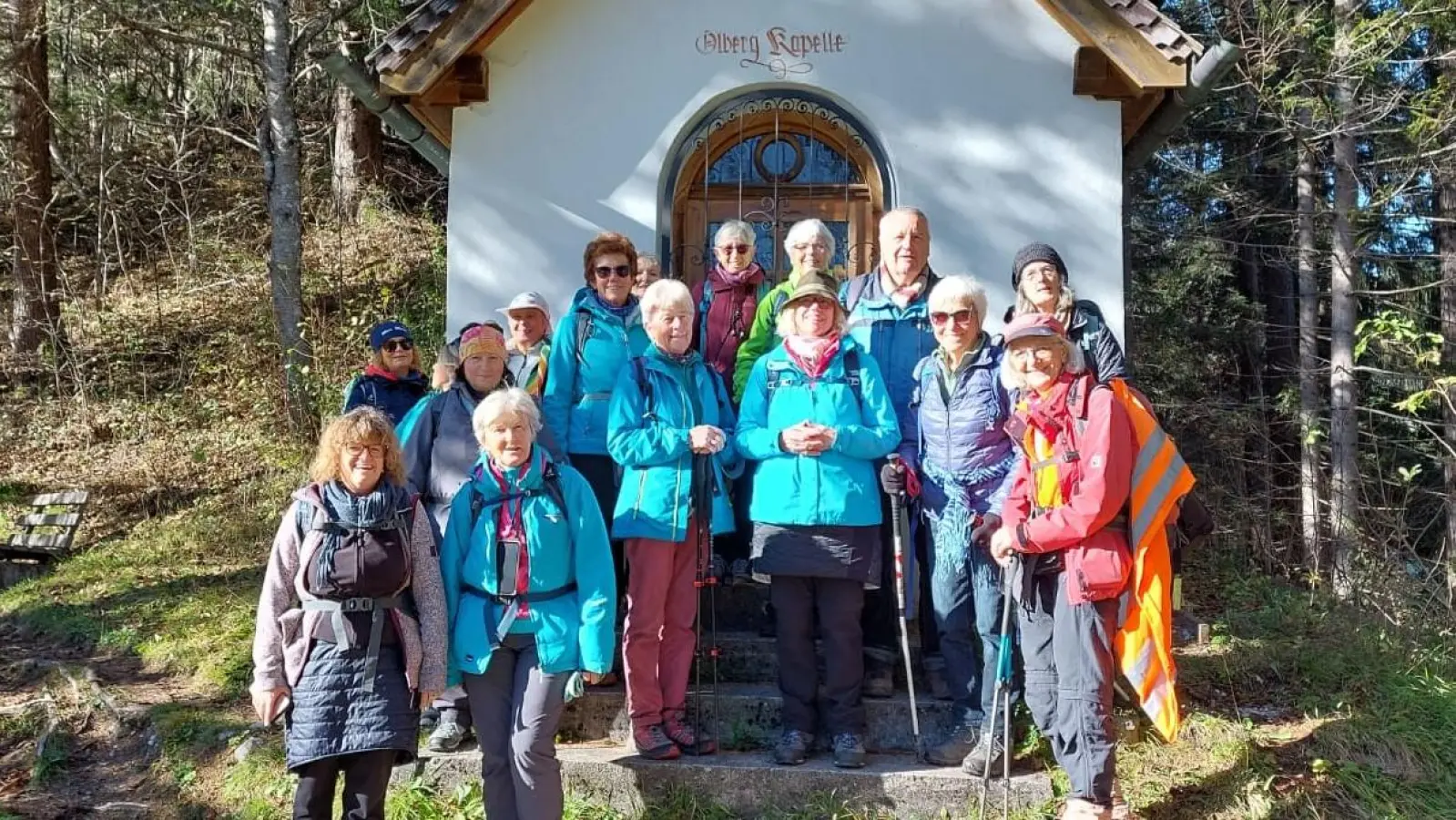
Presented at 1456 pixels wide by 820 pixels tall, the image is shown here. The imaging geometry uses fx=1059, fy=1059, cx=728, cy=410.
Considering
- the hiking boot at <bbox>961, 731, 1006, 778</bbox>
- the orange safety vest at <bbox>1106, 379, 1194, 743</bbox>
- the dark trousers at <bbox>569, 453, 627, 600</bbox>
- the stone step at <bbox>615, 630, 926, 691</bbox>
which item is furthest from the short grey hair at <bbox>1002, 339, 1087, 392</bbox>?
the stone step at <bbox>615, 630, 926, 691</bbox>

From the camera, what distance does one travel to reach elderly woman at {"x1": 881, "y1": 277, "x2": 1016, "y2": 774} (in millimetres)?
3949

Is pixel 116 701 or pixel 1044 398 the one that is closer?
pixel 1044 398

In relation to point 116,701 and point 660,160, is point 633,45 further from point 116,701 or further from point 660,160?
point 116,701

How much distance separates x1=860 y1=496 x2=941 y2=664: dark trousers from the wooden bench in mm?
7666

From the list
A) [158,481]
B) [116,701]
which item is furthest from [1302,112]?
[158,481]

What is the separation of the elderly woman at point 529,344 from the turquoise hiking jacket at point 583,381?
5.5 inches

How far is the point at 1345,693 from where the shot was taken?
500cm

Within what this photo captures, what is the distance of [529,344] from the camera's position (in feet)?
15.3

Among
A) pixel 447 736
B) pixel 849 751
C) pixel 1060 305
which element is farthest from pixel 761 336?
pixel 447 736

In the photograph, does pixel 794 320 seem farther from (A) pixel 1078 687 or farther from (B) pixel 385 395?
(B) pixel 385 395

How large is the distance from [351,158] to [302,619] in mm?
12668

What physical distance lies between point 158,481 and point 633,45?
24.0 ft

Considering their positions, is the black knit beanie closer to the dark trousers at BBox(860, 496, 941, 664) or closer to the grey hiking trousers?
the dark trousers at BBox(860, 496, 941, 664)

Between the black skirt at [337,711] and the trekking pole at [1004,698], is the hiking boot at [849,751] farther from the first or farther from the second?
the black skirt at [337,711]
